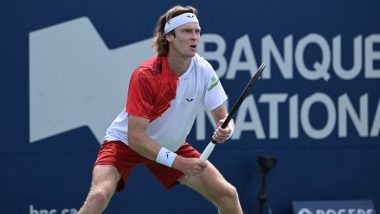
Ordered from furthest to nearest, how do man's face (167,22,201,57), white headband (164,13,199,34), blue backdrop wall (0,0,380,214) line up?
1. blue backdrop wall (0,0,380,214)
2. white headband (164,13,199,34)
3. man's face (167,22,201,57)

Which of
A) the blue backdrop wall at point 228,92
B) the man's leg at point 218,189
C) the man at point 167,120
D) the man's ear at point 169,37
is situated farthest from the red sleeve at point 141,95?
the blue backdrop wall at point 228,92

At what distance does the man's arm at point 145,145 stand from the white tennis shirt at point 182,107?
0.87 ft

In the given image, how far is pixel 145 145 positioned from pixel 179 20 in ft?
2.65

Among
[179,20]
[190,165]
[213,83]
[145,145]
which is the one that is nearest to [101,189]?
[145,145]

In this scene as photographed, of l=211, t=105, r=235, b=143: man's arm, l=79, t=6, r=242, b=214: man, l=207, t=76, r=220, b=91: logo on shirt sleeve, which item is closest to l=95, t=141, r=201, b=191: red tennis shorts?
l=79, t=6, r=242, b=214: man

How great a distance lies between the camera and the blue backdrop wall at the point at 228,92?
6.78 metres

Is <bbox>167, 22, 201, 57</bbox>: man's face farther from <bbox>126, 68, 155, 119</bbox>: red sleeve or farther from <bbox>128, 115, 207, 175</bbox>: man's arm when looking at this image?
<bbox>128, 115, 207, 175</bbox>: man's arm

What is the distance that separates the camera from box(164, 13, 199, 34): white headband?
5.59 metres

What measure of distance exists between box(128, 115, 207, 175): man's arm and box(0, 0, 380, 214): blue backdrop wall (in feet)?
5.34

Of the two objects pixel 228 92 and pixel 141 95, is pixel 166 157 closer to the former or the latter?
pixel 141 95

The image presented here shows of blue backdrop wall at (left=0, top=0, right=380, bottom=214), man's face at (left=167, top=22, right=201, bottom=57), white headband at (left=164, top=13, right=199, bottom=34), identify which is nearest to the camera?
man's face at (left=167, top=22, right=201, bottom=57)

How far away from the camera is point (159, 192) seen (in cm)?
710

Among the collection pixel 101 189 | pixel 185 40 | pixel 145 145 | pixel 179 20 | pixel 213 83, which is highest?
pixel 179 20

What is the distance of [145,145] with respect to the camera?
17.4 feet
